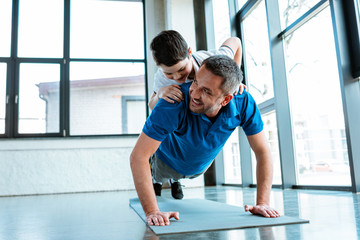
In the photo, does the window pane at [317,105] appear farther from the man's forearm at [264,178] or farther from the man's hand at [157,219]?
the man's hand at [157,219]

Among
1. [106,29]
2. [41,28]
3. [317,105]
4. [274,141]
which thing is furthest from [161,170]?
[41,28]

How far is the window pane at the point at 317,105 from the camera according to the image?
2.96 meters

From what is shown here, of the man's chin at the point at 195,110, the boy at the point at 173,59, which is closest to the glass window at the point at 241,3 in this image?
the boy at the point at 173,59

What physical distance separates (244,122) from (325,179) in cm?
184

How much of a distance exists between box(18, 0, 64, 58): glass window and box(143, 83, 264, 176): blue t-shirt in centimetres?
401

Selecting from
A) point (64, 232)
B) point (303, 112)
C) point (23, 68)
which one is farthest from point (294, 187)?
point (23, 68)

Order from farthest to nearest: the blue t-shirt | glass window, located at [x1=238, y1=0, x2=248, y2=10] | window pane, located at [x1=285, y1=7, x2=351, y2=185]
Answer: glass window, located at [x1=238, y1=0, x2=248, y2=10]
window pane, located at [x1=285, y1=7, x2=351, y2=185]
the blue t-shirt

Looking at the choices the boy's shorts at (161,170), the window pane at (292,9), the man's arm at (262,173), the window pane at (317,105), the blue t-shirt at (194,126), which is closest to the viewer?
the blue t-shirt at (194,126)

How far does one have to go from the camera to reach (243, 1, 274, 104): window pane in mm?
3924

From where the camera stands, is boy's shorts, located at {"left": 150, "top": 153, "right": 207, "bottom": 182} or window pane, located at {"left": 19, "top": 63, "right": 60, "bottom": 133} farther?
window pane, located at {"left": 19, "top": 63, "right": 60, "bottom": 133}

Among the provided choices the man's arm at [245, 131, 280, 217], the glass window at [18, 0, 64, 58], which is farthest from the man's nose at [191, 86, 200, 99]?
the glass window at [18, 0, 64, 58]

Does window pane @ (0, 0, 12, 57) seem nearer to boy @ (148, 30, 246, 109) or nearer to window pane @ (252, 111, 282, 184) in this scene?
window pane @ (252, 111, 282, 184)

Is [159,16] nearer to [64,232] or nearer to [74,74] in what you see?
[74,74]

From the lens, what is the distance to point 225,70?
4.53 ft
